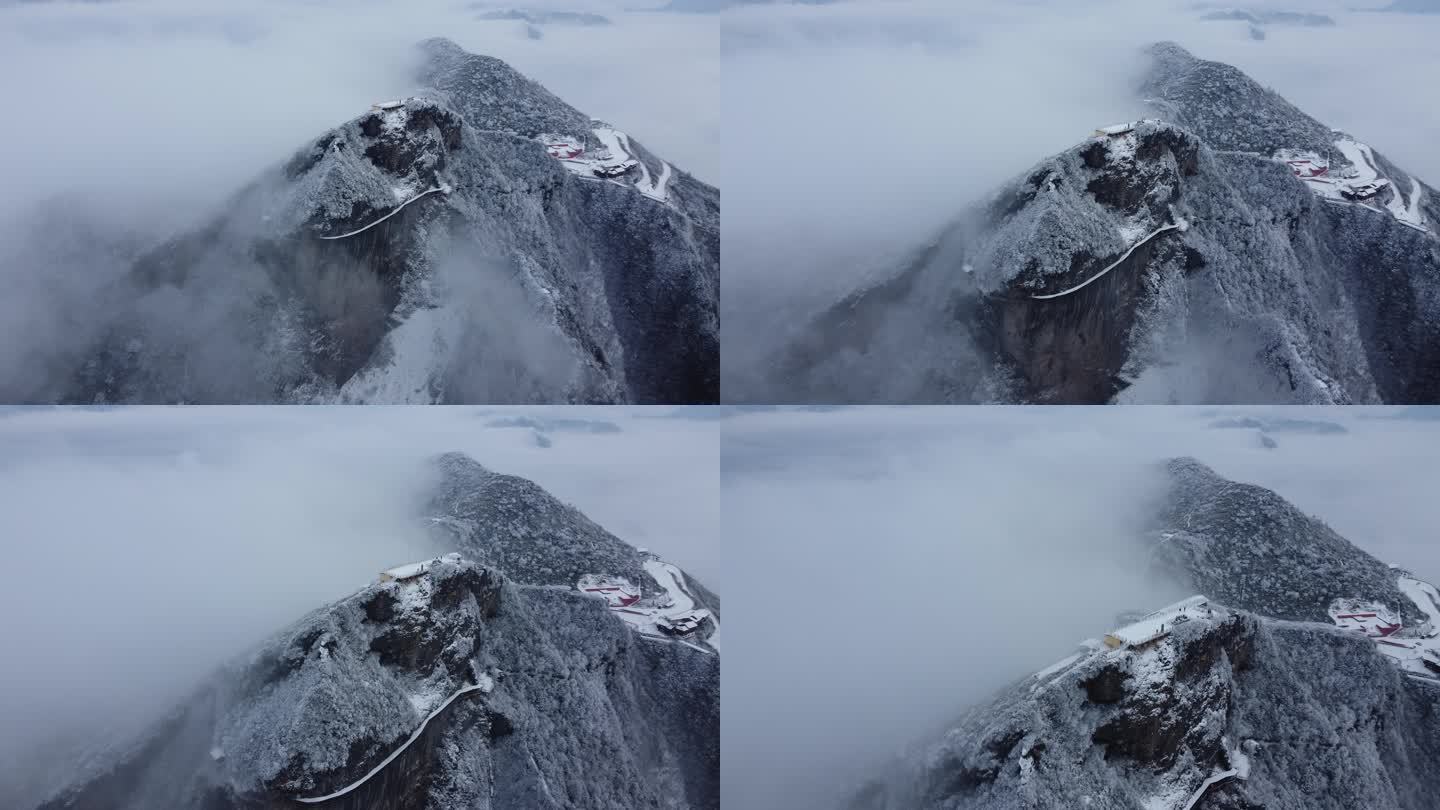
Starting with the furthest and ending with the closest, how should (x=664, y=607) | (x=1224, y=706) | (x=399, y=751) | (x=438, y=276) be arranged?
(x=664, y=607) < (x=1224, y=706) < (x=438, y=276) < (x=399, y=751)

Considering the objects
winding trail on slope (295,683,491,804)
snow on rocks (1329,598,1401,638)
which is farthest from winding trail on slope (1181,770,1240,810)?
winding trail on slope (295,683,491,804)

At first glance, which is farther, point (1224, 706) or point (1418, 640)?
point (1418, 640)

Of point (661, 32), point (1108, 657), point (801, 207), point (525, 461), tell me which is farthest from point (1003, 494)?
point (661, 32)

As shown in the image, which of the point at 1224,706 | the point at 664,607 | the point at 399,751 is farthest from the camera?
the point at 664,607

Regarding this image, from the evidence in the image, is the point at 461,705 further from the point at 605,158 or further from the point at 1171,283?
the point at 1171,283

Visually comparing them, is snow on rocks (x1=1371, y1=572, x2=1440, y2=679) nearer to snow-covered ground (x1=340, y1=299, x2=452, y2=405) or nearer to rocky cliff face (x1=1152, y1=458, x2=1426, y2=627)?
rocky cliff face (x1=1152, y1=458, x2=1426, y2=627)

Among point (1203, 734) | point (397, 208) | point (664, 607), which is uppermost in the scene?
point (397, 208)

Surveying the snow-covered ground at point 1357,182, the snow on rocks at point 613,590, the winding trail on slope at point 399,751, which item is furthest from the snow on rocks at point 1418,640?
the winding trail on slope at point 399,751

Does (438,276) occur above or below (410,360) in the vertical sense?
above

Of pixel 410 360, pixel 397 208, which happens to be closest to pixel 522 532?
pixel 410 360
